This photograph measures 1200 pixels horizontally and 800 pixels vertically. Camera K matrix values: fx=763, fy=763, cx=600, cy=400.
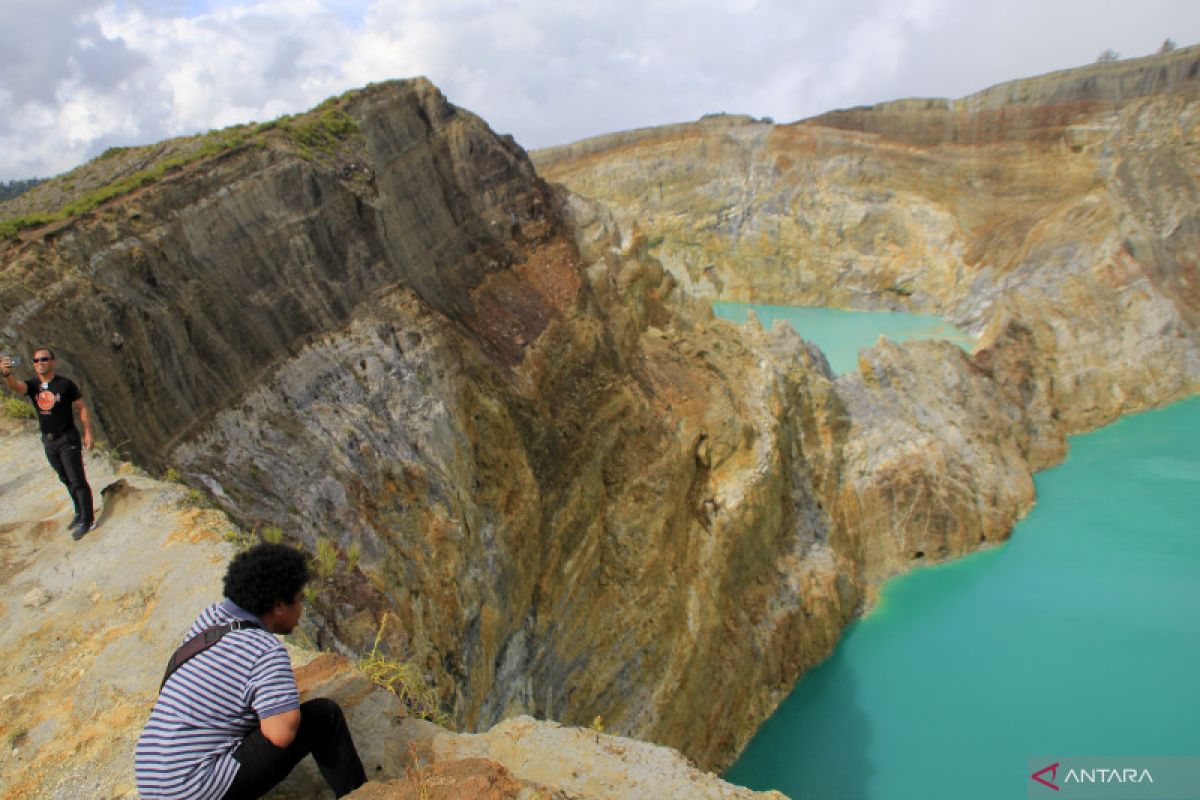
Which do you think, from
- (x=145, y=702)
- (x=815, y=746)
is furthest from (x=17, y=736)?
(x=815, y=746)

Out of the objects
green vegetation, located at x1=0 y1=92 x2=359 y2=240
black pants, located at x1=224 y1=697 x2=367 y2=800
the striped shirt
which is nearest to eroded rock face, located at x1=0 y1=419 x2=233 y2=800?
the striped shirt

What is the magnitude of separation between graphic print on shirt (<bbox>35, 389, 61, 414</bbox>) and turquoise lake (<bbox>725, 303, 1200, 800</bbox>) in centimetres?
1159

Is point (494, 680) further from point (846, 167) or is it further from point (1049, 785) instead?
point (846, 167)

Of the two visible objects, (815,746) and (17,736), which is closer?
(17,736)

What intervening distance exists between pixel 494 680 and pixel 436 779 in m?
5.93

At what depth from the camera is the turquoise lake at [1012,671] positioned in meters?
12.3

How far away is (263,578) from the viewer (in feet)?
10.2

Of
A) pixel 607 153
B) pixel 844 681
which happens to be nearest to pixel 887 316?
pixel 607 153

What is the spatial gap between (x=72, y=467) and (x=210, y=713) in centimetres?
314

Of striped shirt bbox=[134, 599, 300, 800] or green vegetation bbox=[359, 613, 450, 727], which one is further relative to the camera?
green vegetation bbox=[359, 613, 450, 727]

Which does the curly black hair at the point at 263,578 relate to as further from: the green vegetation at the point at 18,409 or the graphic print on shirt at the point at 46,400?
the green vegetation at the point at 18,409

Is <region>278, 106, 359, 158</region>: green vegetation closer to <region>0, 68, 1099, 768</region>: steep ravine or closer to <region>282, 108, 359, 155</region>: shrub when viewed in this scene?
<region>282, 108, 359, 155</region>: shrub

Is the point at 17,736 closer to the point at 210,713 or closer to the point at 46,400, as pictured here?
the point at 210,713

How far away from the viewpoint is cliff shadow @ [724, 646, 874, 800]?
12391mm
